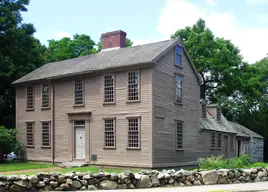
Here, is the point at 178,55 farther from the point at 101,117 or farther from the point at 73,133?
the point at 73,133

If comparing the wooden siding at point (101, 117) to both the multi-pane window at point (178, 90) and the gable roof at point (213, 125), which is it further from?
the gable roof at point (213, 125)

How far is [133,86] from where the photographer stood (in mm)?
23891

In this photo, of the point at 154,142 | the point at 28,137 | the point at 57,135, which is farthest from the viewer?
the point at 28,137

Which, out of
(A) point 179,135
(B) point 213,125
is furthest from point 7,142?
(B) point 213,125

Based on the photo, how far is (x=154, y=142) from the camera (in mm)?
→ 22797

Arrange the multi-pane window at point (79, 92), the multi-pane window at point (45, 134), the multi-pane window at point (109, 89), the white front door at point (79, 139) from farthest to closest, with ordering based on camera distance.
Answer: the multi-pane window at point (45, 134)
the multi-pane window at point (79, 92)
the white front door at point (79, 139)
the multi-pane window at point (109, 89)

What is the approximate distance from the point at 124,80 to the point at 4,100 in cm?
1709

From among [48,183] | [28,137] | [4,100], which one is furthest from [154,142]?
[4,100]

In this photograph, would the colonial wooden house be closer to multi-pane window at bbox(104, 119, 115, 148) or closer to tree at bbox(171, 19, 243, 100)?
multi-pane window at bbox(104, 119, 115, 148)

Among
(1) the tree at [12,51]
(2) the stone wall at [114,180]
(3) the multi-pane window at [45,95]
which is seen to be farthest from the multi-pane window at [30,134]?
(2) the stone wall at [114,180]

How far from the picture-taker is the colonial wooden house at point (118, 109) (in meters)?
23.3

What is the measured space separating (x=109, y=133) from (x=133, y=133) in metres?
1.87

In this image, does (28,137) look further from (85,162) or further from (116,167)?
(116,167)

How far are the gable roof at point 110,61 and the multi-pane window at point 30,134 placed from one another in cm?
341
